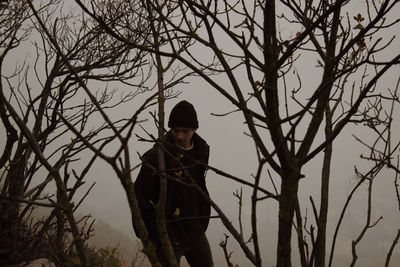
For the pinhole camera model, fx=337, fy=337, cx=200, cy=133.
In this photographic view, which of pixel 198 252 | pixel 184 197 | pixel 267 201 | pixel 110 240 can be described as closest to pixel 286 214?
pixel 184 197

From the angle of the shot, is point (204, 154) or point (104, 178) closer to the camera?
point (204, 154)

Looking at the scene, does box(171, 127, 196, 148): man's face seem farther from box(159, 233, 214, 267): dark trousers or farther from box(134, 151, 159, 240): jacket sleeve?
box(159, 233, 214, 267): dark trousers

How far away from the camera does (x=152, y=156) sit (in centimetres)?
243

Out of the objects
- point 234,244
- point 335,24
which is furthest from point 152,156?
point 234,244

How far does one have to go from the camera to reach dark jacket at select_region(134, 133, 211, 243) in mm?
2434

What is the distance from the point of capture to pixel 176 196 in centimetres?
264

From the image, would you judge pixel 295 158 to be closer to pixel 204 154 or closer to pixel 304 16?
pixel 304 16

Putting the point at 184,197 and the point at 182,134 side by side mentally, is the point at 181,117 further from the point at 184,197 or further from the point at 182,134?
the point at 184,197

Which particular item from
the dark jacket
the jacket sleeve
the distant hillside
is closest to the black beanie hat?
the dark jacket

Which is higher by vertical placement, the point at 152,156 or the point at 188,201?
the point at 152,156

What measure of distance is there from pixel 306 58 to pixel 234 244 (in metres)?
164

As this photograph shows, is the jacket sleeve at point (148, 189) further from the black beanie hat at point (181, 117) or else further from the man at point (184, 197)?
the black beanie hat at point (181, 117)

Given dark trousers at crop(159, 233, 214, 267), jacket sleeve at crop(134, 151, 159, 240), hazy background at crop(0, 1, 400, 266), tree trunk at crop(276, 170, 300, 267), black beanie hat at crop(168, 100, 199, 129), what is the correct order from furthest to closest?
hazy background at crop(0, 1, 400, 266) → dark trousers at crop(159, 233, 214, 267) → black beanie hat at crop(168, 100, 199, 129) → jacket sleeve at crop(134, 151, 159, 240) → tree trunk at crop(276, 170, 300, 267)

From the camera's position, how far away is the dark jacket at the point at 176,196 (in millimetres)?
2434
